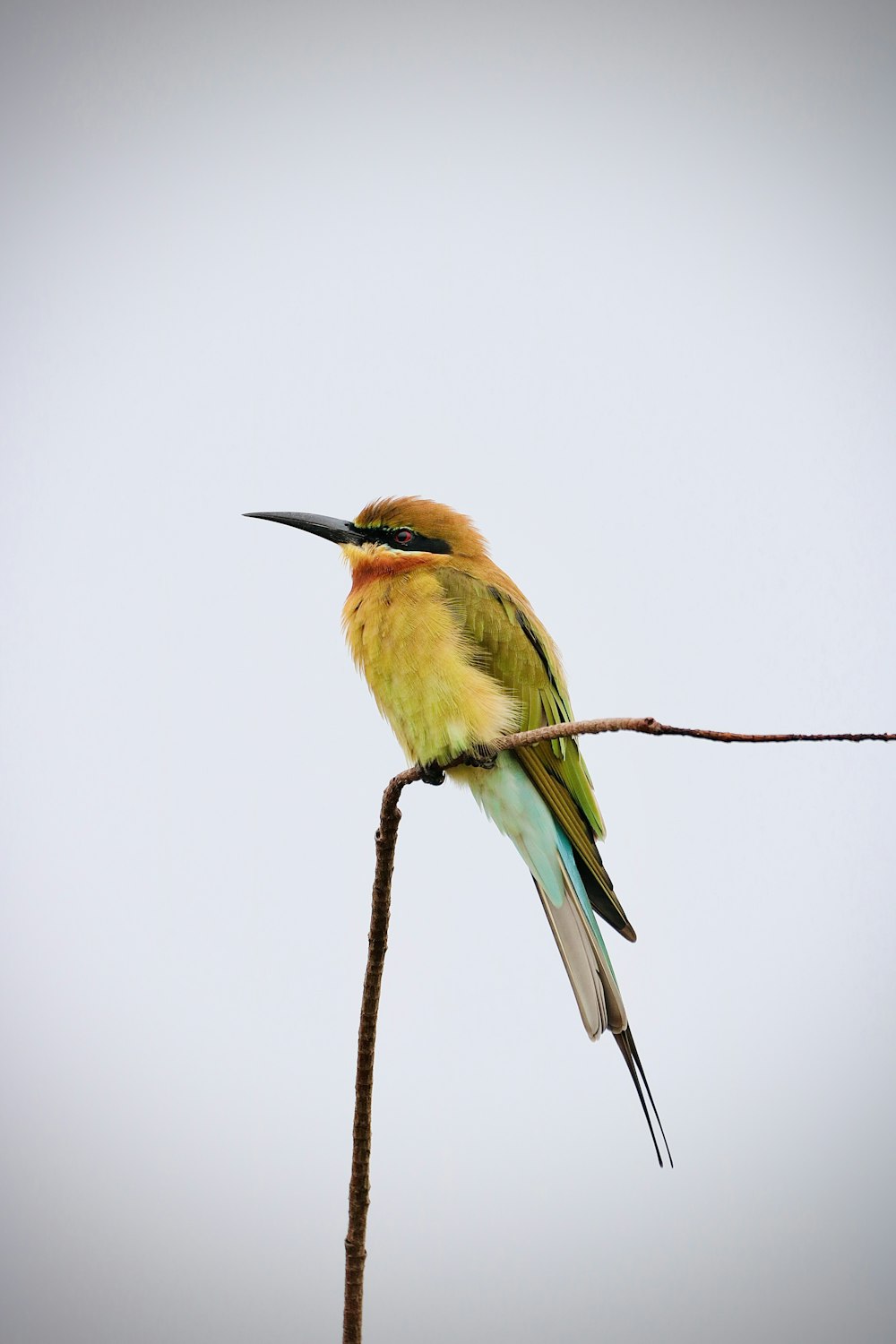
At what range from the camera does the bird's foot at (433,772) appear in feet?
7.24

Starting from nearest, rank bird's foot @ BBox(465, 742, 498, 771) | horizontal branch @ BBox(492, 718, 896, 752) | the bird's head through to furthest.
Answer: horizontal branch @ BBox(492, 718, 896, 752) → bird's foot @ BBox(465, 742, 498, 771) → the bird's head

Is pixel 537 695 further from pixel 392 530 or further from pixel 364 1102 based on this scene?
pixel 364 1102

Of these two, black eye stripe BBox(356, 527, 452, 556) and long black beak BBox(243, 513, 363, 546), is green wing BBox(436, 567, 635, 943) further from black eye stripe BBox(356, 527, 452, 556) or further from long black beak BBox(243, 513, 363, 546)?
long black beak BBox(243, 513, 363, 546)

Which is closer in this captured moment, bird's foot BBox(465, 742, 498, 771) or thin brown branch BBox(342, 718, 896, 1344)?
thin brown branch BBox(342, 718, 896, 1344)

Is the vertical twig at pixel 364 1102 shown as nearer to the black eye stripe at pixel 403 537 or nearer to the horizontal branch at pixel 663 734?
the horizontal branch at pixel 663 734

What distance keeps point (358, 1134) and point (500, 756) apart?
3.52 ft

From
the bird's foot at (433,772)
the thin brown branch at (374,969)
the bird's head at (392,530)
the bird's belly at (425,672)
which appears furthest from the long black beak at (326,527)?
the thin brown branch at (374,969)

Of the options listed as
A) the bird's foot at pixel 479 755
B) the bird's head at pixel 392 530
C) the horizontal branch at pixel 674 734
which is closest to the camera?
the horizontal branch at pixel 674 734

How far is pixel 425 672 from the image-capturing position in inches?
87.4

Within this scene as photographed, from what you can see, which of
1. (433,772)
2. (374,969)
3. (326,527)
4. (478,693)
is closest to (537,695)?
(478,693)

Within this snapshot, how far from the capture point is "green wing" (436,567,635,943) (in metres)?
2.21

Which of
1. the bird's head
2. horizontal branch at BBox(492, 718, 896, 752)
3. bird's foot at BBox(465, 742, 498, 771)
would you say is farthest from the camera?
the bird's head

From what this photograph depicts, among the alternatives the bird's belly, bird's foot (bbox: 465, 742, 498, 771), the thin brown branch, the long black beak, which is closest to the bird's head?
the long black beak

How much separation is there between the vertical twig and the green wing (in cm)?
87
